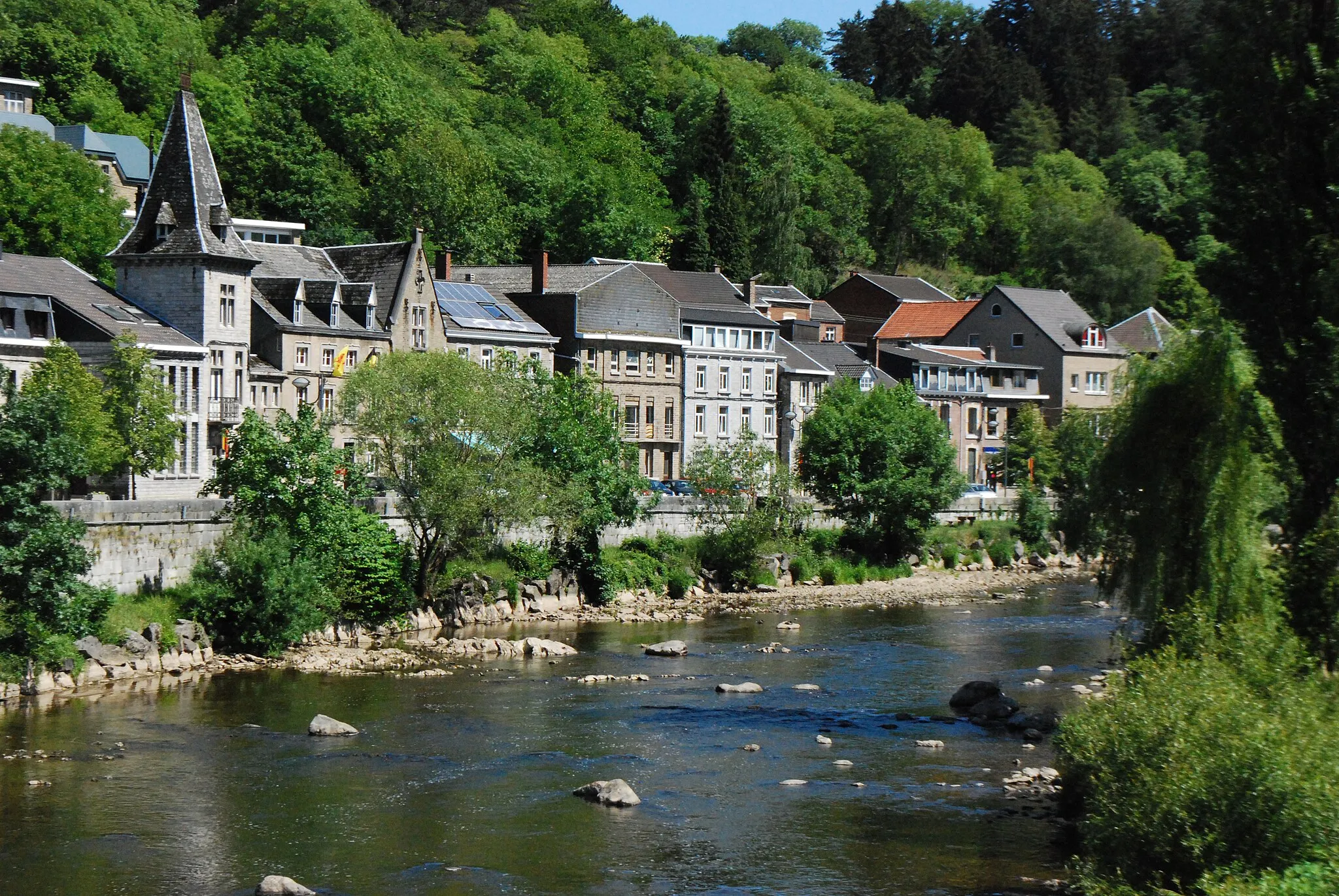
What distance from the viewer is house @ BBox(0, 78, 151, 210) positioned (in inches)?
3679

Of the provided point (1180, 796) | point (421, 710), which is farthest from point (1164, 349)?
point (421, 710)

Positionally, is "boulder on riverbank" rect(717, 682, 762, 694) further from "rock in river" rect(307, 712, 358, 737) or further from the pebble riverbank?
"rock in river" rect(307, 712, 358, 737)

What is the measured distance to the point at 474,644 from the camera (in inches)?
Result: 2146

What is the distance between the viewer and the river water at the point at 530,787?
2933 cm

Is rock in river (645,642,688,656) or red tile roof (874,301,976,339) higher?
red tile roof (874,301,976,339)

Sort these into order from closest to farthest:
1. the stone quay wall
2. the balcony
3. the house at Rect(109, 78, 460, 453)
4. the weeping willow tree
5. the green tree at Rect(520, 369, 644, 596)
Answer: the weeping willow tree < the stone quay wall < the green tree at Rect(520, 369, 644, 596) < the house at Rect(109, 78, 460, 453) < the balcony

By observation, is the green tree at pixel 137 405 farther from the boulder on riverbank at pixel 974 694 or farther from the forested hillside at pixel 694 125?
the forested hillside at pixel 694 125

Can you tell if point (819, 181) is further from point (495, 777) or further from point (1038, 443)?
point (495, 777)

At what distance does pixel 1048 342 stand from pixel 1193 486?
8018 cm

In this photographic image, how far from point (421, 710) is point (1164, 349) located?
21446 mm

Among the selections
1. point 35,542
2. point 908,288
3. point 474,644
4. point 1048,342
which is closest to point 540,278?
point 474,644

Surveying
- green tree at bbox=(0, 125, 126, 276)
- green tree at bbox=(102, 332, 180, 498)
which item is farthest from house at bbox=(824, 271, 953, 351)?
green tree at bbox=(102, 332, 180, 498)

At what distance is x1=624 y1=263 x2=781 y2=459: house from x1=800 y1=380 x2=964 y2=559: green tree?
12130mm

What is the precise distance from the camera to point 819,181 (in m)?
144
